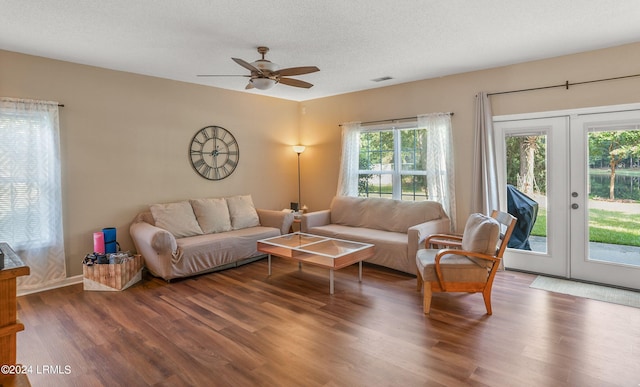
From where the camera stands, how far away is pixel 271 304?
3389mm

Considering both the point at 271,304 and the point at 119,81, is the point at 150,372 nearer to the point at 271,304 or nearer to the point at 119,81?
the point at 271,304

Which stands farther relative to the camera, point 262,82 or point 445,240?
point 445,240

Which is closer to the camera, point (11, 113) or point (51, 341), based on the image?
point (51, 341)

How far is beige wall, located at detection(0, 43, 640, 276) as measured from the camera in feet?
12.4

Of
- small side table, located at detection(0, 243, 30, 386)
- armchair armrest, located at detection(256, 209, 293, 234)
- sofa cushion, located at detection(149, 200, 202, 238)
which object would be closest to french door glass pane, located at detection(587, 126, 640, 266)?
armchair armrest, located at detection(256, 209, 293, 234)

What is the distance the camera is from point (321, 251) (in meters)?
3.88

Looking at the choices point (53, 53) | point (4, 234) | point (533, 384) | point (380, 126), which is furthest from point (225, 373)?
point (380, 126)

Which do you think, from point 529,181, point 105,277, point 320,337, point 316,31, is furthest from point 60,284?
point 529,181

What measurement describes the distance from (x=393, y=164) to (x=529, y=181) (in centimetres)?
187

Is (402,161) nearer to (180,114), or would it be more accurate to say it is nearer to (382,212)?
(382,212)

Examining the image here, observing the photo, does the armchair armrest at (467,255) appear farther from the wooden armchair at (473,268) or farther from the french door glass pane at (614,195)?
the french door glass pane at (614,195)

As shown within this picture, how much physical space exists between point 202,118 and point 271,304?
3103 mm

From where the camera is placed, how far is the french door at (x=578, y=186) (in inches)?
144

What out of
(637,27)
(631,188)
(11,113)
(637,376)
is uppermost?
(637,27)
